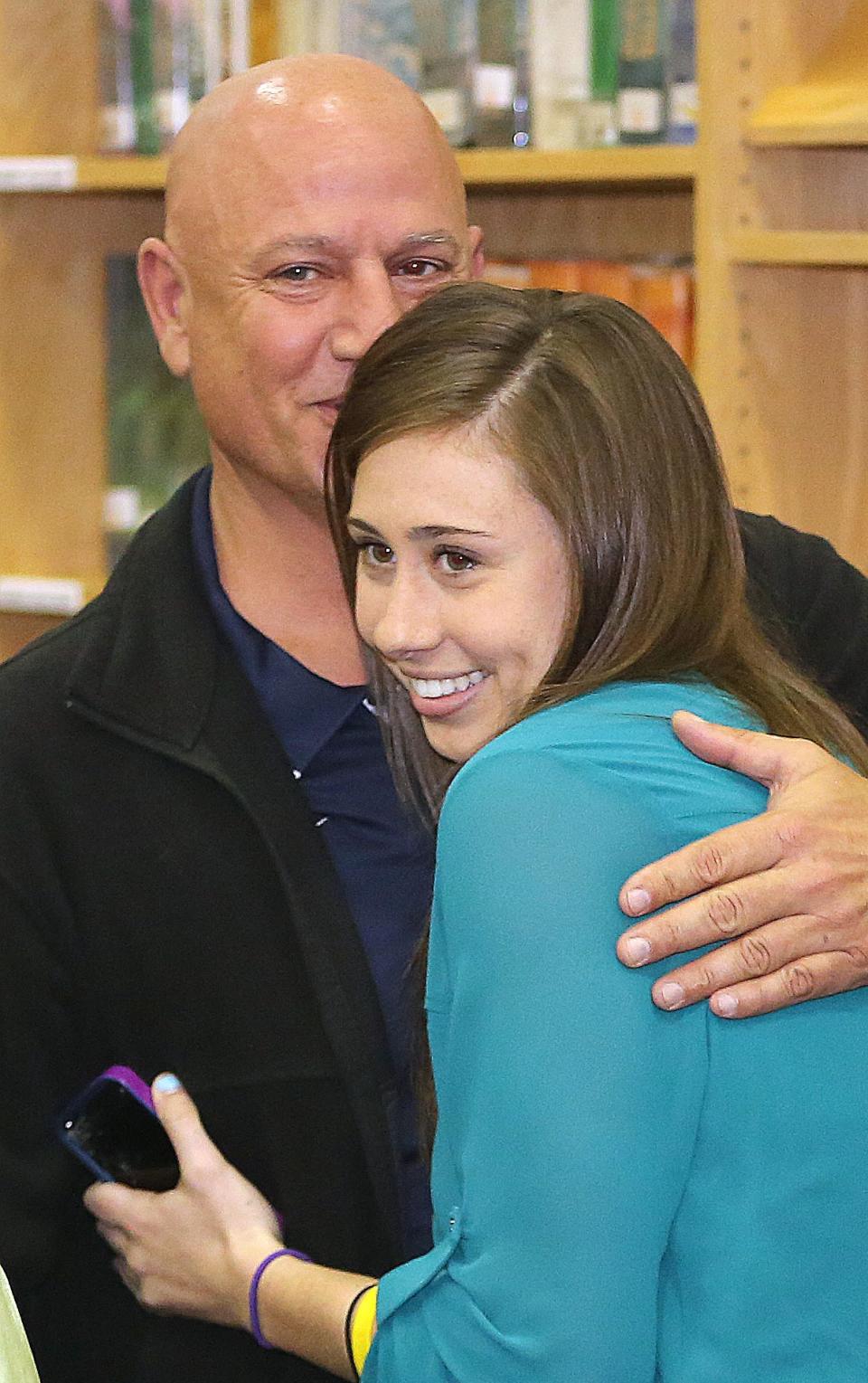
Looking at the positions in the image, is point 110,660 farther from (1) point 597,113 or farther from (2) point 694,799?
(1) point 597,113

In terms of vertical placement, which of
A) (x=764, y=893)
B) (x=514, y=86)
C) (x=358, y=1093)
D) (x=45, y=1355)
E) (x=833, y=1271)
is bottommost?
(x=45, y=1355)

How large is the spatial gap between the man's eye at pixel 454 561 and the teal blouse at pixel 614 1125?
0.18 meters

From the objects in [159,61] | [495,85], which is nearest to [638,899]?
[495,85]

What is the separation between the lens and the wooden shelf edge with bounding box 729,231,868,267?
1968 mm

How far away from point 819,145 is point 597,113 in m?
0.30

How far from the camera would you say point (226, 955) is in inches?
59.3

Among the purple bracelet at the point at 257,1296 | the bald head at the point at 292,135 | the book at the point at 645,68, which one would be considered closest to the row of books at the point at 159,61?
the book at the point at 645,68

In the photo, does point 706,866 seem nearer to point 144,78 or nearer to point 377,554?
point 377,554

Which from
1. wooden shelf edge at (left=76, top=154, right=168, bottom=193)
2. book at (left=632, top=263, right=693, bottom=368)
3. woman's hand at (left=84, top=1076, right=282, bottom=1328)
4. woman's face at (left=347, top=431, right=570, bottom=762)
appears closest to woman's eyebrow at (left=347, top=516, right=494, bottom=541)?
woman's face at (left=347, top=431, right=570, bottom=762)

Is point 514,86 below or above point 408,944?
above

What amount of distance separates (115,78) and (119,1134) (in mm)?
1680

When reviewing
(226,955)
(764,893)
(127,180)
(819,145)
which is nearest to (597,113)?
(819,145)

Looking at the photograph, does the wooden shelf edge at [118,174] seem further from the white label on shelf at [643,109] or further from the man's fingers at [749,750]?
the man's fingers at [749,750]

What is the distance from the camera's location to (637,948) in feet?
3.00
